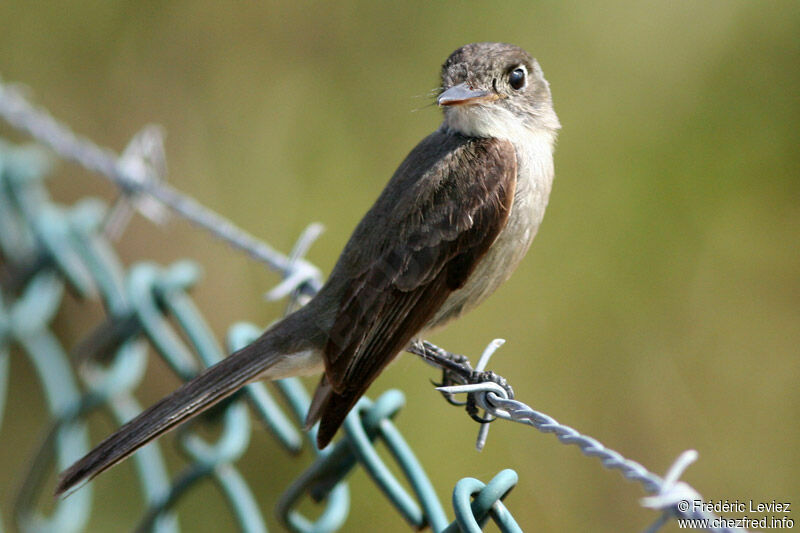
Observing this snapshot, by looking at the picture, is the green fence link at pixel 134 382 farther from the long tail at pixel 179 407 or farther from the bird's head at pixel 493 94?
the bird's head at pixel 493 94

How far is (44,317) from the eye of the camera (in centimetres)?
272

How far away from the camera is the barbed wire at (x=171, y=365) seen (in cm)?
147

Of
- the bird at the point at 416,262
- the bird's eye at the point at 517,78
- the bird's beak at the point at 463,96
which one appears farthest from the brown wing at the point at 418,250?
the bird's eye at the point at 517,78

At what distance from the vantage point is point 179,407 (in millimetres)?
1902

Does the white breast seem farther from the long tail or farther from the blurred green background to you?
the blurred green background

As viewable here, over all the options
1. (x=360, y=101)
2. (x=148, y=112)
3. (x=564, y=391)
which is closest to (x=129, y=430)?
(x=564, y=391)

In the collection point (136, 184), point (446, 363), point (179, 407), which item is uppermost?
point (136, 184)

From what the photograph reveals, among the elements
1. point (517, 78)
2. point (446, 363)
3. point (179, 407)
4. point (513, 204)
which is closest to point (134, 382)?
point (179, 407)

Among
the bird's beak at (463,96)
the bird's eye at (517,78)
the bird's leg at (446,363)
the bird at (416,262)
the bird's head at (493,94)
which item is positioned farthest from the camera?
the bird's eye at (517,78)

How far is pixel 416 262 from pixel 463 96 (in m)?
0.44

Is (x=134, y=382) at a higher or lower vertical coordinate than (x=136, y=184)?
lower

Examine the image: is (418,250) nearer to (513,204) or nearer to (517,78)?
(513,204)

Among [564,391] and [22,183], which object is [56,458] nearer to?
[22,183]

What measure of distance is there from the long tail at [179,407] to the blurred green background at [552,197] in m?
1.43
